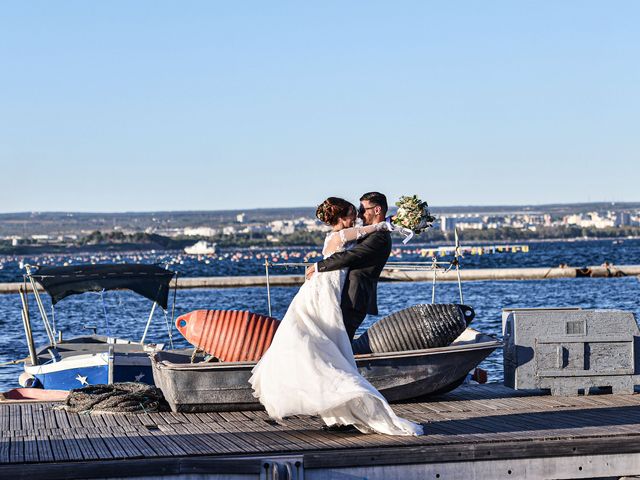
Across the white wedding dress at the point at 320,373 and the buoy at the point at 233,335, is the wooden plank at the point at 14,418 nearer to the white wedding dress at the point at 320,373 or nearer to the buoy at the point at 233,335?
the buoy at the point at 233,335

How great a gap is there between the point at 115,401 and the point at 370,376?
2.66m

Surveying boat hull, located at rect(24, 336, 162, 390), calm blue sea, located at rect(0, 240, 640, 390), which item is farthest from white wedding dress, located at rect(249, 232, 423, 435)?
calm blue sea, located at rect(0, 240, 640, 390)

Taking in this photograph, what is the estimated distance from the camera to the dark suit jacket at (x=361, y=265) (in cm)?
1200

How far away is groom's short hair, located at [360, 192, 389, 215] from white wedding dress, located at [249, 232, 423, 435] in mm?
555

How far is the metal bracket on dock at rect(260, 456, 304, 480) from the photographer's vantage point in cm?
1029

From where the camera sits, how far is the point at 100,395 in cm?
1358

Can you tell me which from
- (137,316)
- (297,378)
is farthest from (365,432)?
(137,316)

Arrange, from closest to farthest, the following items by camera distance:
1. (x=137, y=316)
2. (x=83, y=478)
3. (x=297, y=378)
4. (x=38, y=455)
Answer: (x=83, y=478), (x=38, y=455), (x=297, y=378), (x=137, y=316)

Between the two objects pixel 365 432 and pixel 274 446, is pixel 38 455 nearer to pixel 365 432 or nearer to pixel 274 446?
pixel 274 446

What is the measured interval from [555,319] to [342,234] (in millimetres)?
3233

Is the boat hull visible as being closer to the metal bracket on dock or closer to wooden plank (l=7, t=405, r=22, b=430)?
wooden plank (l=7, t=405, r=22, b=430)

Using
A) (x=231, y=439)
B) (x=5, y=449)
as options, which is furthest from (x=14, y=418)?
(x=231, y=439)

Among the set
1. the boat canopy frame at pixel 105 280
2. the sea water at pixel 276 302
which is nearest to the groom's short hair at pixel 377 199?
the boat canopy frame at pixel 105 280

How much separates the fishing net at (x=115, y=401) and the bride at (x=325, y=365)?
1.96 m
